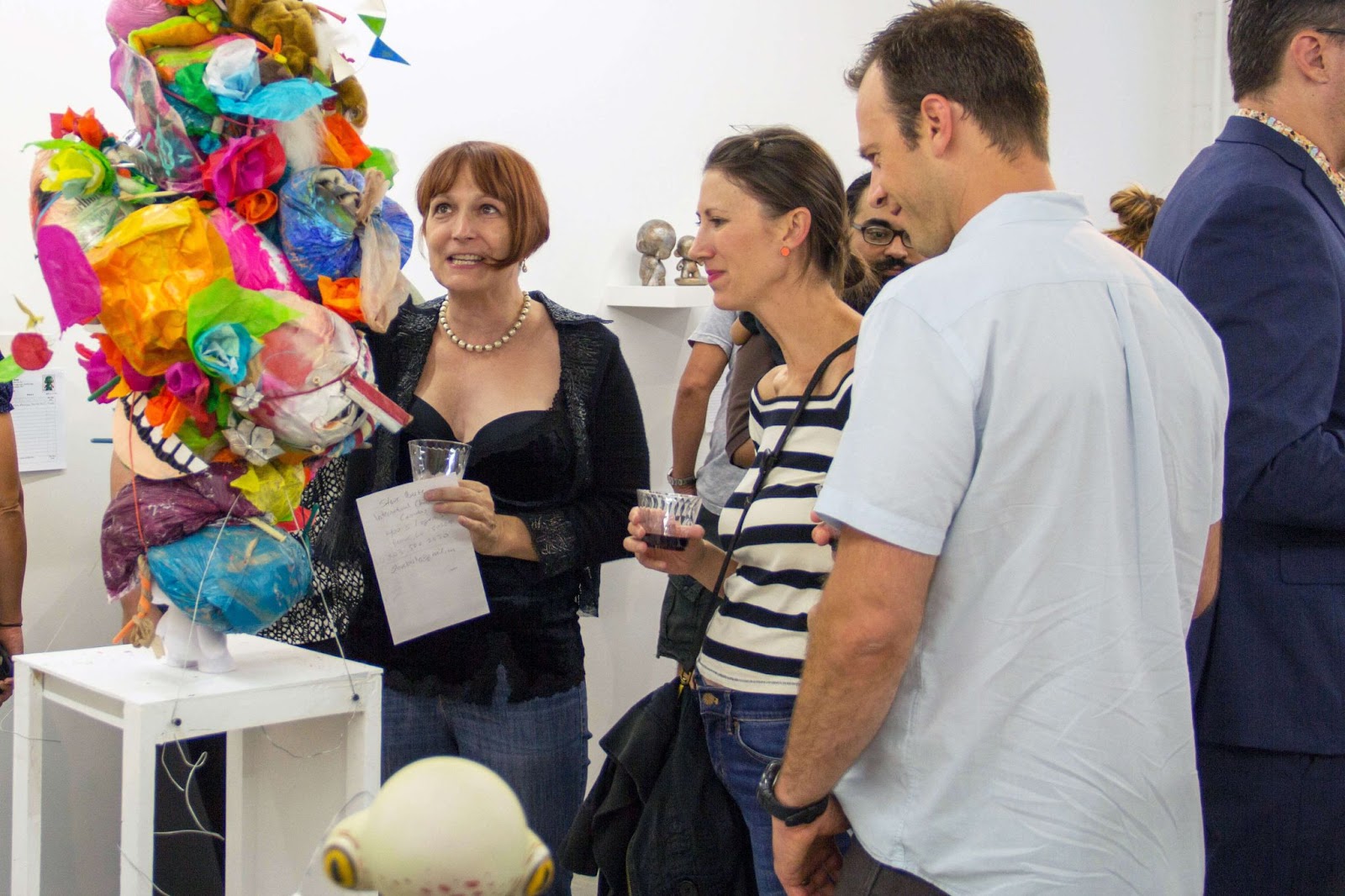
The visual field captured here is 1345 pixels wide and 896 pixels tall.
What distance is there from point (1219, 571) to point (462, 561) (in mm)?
993

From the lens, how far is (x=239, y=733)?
5.65 feet

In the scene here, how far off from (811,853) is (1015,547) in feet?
1.44

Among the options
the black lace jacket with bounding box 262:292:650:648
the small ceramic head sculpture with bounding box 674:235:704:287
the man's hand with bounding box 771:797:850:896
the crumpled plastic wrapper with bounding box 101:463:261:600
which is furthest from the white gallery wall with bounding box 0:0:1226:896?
the man's hand with bounding box 771:797:850:896

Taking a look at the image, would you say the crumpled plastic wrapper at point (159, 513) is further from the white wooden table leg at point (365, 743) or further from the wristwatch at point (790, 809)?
the wristwatch at point (790, 809)

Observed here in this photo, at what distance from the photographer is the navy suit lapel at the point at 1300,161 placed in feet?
4.92

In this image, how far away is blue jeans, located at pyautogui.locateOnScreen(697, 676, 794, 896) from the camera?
1.49 metres

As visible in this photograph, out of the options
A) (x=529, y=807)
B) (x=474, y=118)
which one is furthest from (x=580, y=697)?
(x=474, y=118)

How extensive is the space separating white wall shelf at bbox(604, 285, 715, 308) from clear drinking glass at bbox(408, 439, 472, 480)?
1.60 m

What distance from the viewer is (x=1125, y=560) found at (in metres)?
1.05

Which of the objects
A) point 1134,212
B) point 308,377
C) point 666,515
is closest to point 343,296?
point 308,377

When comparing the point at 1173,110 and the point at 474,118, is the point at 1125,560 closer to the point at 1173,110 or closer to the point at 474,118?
the point at 474,118

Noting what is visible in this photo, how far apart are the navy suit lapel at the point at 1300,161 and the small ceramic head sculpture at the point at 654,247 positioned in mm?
1925

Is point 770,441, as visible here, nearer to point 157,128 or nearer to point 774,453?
point 774,453

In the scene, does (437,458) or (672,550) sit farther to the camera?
(437,458)
